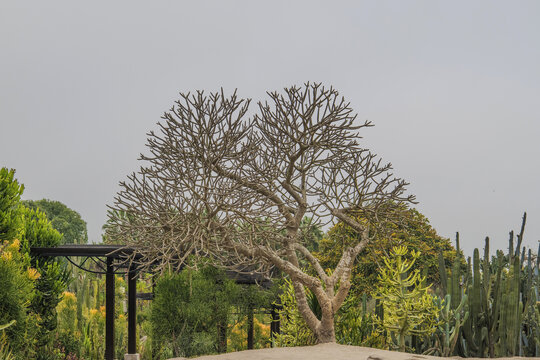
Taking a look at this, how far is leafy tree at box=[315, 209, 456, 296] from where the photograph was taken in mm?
16344

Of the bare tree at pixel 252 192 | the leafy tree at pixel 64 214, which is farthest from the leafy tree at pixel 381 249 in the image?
the leafy tree at pixel 64 214

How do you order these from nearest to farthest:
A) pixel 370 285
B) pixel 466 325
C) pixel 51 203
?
pixel 466 325
pixel 370 285
pixel 51 203

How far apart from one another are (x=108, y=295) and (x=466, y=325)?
858 cm

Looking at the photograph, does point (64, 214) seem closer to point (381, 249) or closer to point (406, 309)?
point (381, 249)

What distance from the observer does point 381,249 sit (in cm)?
1581

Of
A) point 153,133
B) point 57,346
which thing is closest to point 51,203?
point 57,346

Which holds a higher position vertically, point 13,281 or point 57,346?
point 13,281

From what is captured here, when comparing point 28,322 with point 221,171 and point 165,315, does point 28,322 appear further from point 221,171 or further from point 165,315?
point 221,171

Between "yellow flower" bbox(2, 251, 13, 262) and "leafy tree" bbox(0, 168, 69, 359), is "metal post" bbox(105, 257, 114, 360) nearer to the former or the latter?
"leafy tree" bbox(0, 168, 69, 359)

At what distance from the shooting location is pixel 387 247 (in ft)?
55.3

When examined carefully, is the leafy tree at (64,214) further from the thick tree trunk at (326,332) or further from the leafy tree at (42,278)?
the thick tree trunk at (326,332)

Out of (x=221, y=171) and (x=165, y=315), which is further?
(x=165, y=315)

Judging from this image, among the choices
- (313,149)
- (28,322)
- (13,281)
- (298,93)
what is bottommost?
(28,322)

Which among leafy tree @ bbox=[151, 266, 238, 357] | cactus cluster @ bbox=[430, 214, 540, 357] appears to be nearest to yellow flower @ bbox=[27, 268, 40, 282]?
leafy tree @ bbox=[151, 266, 238, 357]
